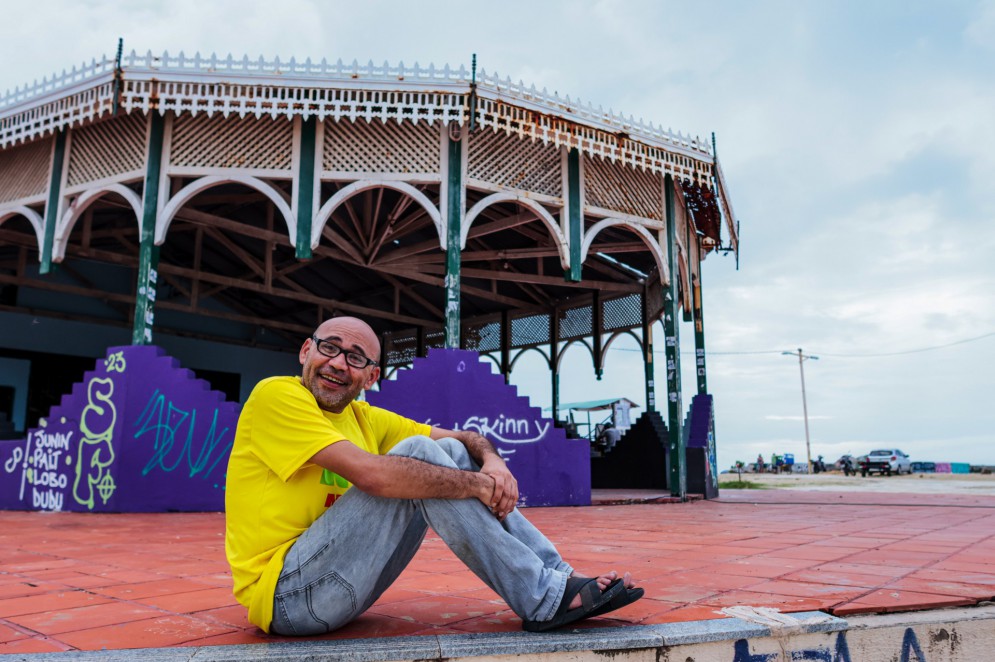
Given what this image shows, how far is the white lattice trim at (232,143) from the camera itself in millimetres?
8875

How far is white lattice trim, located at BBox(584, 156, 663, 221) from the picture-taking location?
10.0m

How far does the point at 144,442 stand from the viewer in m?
8.41

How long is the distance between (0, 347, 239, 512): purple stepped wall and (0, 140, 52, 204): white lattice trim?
9.18ft

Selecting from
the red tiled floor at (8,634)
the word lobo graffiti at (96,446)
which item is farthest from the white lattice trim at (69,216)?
the red tiled floor at (8,634)

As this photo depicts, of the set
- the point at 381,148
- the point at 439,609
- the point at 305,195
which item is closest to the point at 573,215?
the point at 381,148

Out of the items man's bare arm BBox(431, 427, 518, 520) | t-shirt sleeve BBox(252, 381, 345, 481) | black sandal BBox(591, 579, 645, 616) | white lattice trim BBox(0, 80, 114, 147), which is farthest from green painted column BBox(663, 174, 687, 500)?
t-shirt sleeve BBox(252, 381, 345, 481)

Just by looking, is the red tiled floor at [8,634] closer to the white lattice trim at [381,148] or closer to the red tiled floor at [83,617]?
the red tiled floor at [83,617]

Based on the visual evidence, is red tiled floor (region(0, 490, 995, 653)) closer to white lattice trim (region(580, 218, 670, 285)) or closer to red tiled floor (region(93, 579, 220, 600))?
red tiled floor (region(93, 579, 220, 600))

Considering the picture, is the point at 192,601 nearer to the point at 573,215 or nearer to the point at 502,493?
the point at 502,493

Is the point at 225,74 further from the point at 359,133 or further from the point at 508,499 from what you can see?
the point at 508,499

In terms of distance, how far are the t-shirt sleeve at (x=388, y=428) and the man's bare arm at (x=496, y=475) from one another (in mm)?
305

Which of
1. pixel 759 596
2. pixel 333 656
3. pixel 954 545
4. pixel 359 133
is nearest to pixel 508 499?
pixel 333 656

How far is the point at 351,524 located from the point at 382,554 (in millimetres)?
126

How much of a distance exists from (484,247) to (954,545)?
9946 mm
